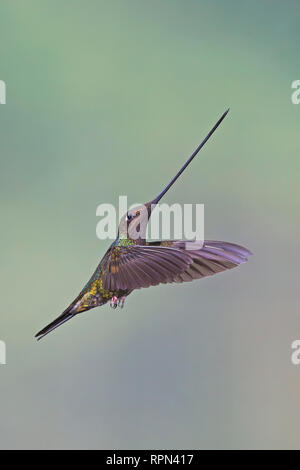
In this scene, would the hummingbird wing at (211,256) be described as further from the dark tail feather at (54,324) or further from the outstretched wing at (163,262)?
the dark tail feather at (54,324)

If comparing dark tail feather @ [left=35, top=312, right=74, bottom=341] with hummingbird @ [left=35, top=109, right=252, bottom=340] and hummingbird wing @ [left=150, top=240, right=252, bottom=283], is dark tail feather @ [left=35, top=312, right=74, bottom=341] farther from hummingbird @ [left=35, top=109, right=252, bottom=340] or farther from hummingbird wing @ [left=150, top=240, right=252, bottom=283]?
hummingbird wing @ [left=150, top=240, right=252, bottom=283]

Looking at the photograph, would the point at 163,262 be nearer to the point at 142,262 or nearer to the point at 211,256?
the point at 142,262

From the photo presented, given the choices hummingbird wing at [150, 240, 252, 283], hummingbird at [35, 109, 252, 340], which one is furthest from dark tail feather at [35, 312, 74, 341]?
hummingbird wing at [150, 240, 252, 283]

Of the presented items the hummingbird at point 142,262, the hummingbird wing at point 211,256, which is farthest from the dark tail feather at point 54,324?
the hummingbird wing at point 211,256

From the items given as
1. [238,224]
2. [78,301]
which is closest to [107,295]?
[78,301]

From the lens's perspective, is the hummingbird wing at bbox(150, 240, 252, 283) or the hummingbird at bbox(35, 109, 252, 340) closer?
the hummingbird at bbox(35, 109, 252, 340)

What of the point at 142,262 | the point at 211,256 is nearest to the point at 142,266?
the point at 142,262
